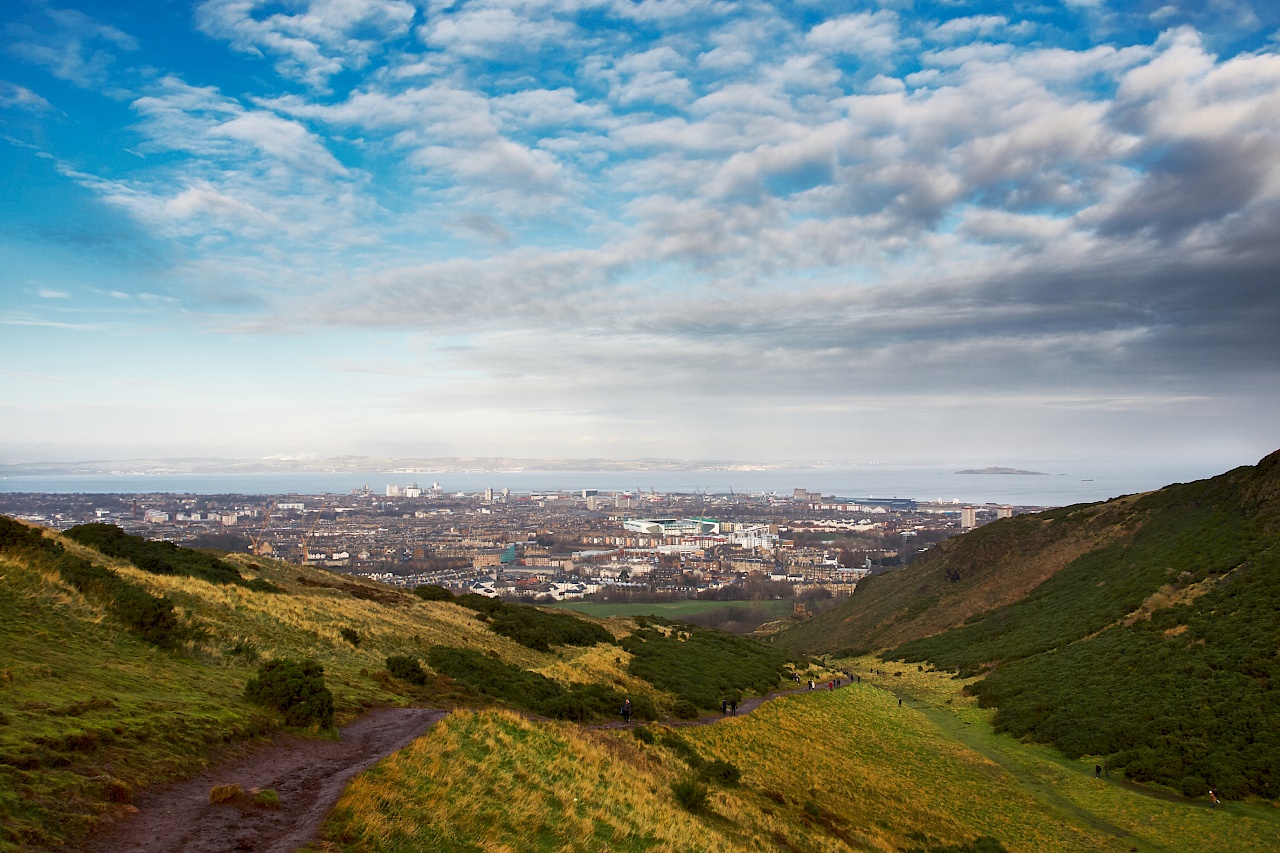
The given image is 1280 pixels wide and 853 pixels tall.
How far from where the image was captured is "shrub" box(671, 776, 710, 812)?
62.3ft

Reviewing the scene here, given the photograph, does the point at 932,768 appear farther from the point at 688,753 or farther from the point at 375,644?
the point at 375,644

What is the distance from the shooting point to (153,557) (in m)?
28.8

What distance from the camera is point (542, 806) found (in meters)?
14.5

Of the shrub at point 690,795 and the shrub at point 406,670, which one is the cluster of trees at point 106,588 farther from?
the shrub at point 690,795

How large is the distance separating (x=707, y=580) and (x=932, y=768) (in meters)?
125

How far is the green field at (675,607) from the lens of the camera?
113062mm

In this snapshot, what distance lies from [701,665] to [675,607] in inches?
3237

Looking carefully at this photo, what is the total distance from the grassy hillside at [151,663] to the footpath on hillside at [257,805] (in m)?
0.43

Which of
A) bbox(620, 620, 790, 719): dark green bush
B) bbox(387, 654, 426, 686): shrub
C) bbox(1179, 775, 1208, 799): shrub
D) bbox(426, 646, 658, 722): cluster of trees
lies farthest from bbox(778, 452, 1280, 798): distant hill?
bbox(387, 654, 426, 686): shrub

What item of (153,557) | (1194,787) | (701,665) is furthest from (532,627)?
(1194,787)

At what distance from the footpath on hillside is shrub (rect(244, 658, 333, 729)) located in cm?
69

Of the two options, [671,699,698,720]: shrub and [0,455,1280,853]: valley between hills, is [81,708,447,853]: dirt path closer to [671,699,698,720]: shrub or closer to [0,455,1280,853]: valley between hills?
[0,455,1280,853]: valley between hills

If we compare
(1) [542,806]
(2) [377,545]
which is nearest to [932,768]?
(1) [542,806]

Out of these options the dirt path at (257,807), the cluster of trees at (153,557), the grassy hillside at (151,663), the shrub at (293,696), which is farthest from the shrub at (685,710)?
the cluster of trees at (153,557)
